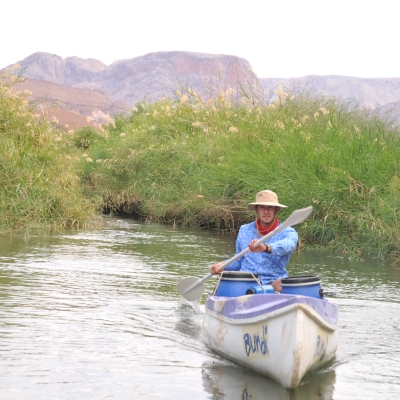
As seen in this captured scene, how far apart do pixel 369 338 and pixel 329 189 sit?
579cm

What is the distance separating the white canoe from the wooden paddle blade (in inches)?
66.0

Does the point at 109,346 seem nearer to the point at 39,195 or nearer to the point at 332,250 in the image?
the point at 332,250

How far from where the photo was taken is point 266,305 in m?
5.73

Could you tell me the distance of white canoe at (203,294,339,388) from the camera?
5.46 m

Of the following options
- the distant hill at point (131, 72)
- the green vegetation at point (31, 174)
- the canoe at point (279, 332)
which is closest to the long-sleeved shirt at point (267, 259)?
the canoe at point (279, 332)

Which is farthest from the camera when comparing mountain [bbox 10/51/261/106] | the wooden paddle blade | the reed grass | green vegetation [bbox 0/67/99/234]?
mountain [bbox 10/51/261/106]

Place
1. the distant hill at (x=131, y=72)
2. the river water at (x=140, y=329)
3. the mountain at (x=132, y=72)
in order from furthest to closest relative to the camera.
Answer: the mountain at (x=132, y=72), the distant hill at (x=131, y=72), the river water at (x=140, y=329)

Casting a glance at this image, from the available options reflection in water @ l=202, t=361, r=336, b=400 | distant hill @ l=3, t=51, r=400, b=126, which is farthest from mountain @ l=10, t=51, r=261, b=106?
reflection in water @ l=202, t=361, r=336, b=400

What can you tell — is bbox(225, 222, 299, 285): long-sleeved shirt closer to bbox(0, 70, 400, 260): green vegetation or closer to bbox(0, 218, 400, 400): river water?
bbox(0, 218, 400, 400): river water

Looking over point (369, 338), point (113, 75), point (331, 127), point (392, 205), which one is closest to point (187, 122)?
point (331, 127)

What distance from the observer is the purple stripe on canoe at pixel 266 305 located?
5547 millimetres

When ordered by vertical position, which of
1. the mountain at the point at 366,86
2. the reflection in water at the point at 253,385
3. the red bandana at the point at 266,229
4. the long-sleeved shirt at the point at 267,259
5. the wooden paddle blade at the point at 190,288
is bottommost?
the reflection in water at the point at 253,385

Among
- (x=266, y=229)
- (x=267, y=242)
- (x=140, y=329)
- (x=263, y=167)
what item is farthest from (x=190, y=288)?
(x=263, y=167)

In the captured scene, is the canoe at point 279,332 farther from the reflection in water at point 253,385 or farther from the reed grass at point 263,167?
the reed grass at point 263,167
